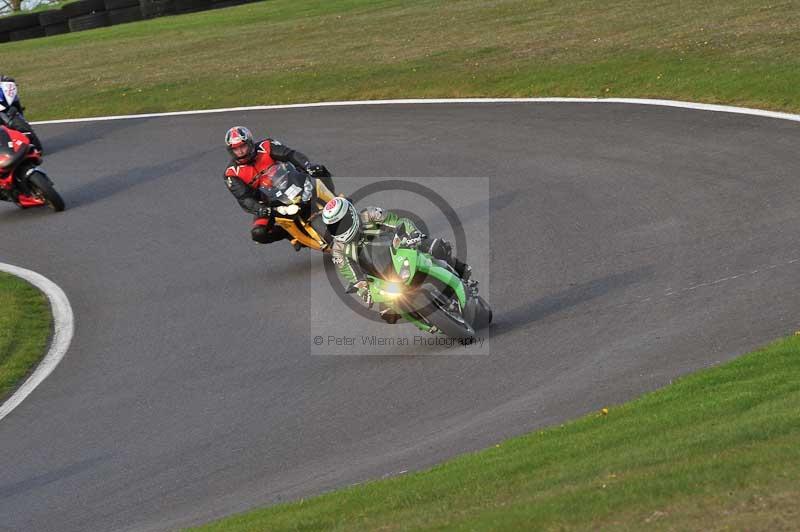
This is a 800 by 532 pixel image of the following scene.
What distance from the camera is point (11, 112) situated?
21.4 meters

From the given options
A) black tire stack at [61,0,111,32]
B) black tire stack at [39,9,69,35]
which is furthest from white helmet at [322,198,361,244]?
black tire stack at [39,9,69,35]

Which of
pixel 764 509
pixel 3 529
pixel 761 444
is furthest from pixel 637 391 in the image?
pixel 3 529

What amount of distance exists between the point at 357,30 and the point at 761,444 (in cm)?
2643

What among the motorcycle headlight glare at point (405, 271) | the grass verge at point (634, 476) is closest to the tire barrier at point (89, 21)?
the motorcycle headlight glare at point (405, 271)

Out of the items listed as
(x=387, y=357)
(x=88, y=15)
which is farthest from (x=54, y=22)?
(x=387, y=357)

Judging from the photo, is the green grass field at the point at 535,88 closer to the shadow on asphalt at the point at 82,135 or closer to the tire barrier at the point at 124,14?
the shadow on asphalt at the point at 82,135

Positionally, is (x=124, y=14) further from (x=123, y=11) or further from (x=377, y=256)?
(x=377, y=256)

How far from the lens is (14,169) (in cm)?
1936

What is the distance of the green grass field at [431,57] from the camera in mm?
20641

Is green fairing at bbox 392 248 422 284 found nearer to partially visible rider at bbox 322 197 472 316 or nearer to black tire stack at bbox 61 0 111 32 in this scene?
partially visible rider at bbox 322 197 472 316

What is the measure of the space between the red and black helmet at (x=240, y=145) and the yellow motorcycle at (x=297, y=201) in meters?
0.48

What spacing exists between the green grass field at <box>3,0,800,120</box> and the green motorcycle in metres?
8.50

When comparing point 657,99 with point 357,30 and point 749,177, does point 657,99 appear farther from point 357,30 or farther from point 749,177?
point 357,30

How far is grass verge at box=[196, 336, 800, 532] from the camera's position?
5734 mm
